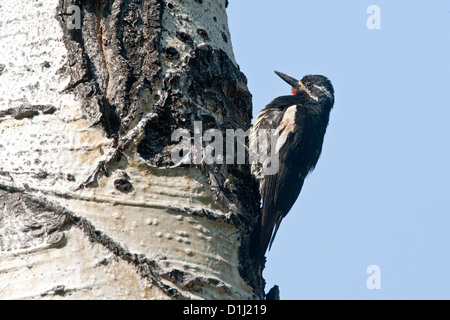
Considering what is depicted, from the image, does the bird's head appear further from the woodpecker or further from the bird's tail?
the bird's tail

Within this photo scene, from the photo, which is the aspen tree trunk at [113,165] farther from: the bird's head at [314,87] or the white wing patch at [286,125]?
the bird's head at [314,87]

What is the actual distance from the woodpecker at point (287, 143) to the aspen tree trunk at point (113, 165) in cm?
92

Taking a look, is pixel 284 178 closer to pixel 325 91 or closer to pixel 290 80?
pixel 325 91

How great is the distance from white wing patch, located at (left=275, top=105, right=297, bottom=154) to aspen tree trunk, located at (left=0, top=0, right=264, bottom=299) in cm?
153

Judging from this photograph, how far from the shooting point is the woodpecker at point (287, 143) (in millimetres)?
3916

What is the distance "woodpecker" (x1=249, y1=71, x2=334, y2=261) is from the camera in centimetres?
392

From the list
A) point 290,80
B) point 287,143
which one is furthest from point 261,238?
point 290,80

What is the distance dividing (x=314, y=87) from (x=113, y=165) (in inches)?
129

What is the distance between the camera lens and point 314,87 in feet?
17.5

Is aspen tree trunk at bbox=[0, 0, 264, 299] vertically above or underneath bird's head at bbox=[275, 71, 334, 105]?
underneath

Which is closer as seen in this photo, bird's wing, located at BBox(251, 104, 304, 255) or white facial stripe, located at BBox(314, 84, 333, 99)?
bird's wing, located at BBox(251, 104, 304, 255)

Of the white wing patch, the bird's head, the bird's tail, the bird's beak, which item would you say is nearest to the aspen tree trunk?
the bird's tail
